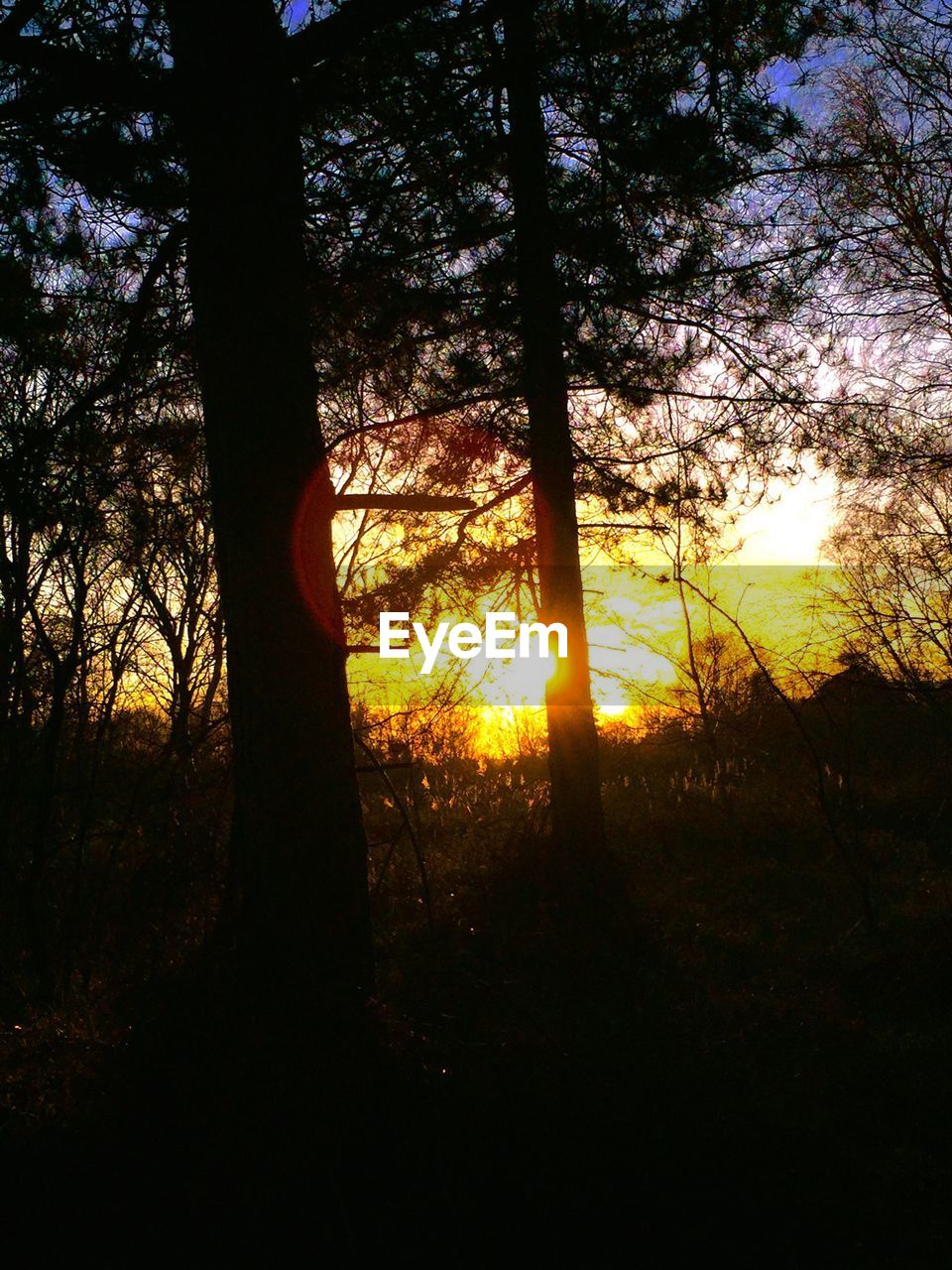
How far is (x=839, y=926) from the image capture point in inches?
208

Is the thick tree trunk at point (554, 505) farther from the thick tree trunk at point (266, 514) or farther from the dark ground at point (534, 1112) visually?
the thick tree trunk at point (266, 514)

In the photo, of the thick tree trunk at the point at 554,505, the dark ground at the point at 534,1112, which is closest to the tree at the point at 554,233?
the thick tree trunk at the point at 554,505

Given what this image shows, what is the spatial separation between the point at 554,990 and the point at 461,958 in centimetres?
61

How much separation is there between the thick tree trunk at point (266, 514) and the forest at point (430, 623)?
0.02 metres

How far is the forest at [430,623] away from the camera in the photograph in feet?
9.88

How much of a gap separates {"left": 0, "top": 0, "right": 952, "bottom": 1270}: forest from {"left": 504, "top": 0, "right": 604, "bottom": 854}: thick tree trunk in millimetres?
29

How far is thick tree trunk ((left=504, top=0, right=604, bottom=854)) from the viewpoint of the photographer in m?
5.66

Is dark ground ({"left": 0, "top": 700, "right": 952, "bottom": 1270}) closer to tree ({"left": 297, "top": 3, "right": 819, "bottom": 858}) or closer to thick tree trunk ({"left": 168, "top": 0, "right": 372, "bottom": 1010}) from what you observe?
thick tree trunk ({"left": 168, "top": 0, "right": 372, "bottom": 1010})

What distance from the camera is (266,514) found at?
3568 millimetres

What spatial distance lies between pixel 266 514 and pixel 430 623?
3543 millimetres

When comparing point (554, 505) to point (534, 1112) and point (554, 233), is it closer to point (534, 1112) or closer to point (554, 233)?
point (554, 233)

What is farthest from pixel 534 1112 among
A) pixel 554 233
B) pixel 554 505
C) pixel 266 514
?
pixel 554 233

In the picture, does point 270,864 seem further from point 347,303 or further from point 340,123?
point 340,123

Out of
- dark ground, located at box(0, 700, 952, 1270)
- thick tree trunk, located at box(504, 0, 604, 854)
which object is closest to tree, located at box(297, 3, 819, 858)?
thick tree trunk, located at box(504, 0, 604, 854)
